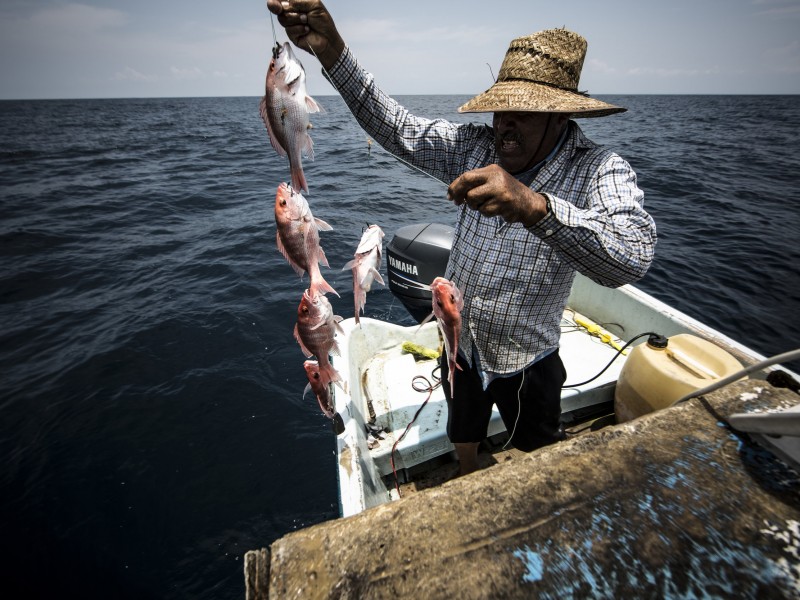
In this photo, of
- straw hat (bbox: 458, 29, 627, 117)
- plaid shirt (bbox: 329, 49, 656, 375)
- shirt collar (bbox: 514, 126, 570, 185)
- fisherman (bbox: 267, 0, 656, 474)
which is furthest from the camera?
shirt collar (bbox: 514, 126, 570, 185)

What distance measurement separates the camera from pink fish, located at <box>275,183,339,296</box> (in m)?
1.84

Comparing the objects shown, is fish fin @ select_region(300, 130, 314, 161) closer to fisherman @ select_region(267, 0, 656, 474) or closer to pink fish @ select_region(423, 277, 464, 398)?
fisherman @ select_region(267, 0, 656, 474)

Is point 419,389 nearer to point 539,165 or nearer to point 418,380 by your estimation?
point 418,380

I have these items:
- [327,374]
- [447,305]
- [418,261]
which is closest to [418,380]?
[418,261]

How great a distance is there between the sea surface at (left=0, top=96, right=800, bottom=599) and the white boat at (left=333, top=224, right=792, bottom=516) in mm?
1672

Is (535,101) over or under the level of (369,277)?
over

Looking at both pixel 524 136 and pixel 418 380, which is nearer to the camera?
pixel 524 136

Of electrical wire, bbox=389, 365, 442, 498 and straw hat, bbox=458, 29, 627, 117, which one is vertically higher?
straw hat, bbox=458, 29, 627, 117

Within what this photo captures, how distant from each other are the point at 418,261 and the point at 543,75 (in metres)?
2.95

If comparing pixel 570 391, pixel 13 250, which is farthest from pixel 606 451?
pixel 13 250

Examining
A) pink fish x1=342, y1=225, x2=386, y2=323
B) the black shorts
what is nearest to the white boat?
the black shorts

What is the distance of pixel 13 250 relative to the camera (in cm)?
1055

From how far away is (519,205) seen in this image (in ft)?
4.98

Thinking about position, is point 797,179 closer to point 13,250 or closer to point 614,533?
point 614,533
